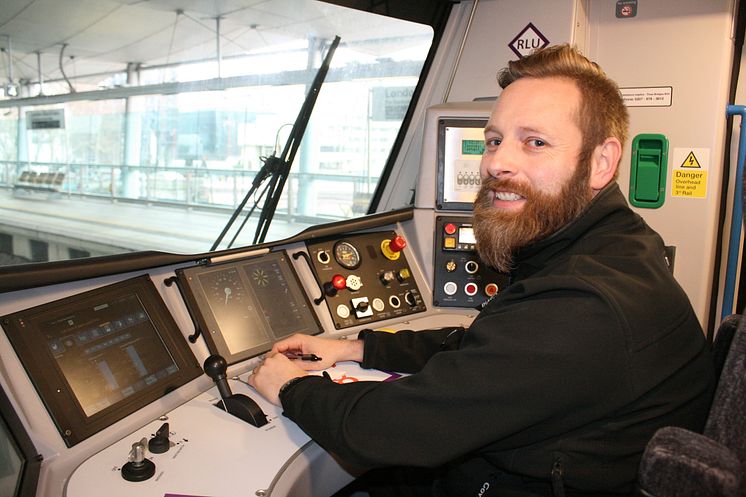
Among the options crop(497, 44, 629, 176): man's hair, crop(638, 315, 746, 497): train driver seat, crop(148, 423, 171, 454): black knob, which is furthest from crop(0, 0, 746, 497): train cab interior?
crop(497, 44, 629, 176): man's hair

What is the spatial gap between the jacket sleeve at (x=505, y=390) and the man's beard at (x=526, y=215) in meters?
0.22

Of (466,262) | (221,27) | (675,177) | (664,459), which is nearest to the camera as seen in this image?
(664,459)

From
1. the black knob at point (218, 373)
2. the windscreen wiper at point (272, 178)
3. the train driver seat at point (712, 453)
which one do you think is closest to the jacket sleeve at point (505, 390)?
the train driver seat at point (712, 453)

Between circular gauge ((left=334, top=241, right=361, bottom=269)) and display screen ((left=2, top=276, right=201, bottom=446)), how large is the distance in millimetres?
670

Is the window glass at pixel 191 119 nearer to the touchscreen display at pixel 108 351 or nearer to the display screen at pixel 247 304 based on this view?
the display screen at pixel 247 304

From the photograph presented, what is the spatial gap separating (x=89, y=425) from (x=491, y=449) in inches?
31.8

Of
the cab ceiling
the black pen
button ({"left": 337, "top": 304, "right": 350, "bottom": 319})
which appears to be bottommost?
the black pen

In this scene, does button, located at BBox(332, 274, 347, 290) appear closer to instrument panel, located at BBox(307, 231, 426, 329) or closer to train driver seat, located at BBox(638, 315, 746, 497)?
instrument panel, located at BBox(307, 231, 426, 329)

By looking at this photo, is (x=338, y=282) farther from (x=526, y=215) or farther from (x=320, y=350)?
(x=526, y=215)

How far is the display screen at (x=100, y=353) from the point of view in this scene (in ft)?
4.05

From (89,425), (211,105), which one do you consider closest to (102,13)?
(211,105)

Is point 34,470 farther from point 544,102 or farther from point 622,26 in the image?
point 622,26

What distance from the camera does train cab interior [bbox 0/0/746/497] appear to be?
4.02 feet

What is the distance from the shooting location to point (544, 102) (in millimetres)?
1229
